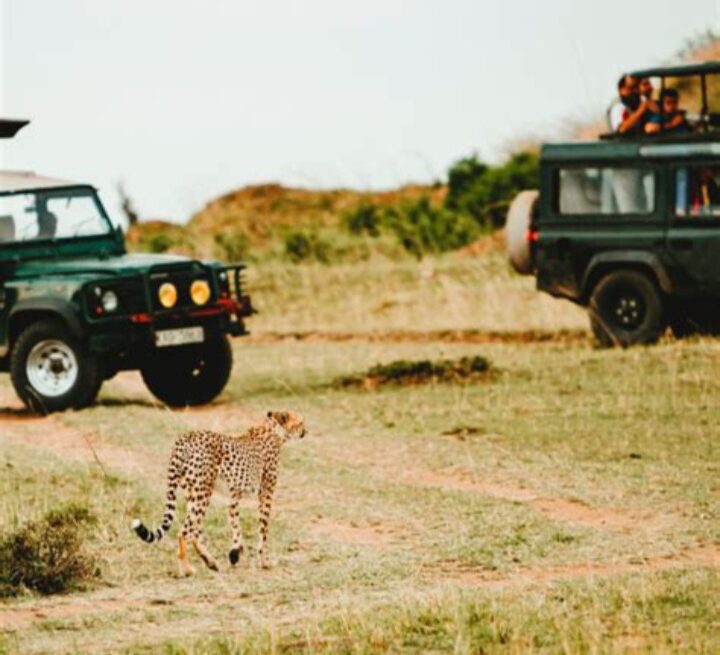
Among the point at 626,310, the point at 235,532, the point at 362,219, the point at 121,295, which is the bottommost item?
the point at 362,219

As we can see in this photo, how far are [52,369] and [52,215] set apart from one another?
1649mm

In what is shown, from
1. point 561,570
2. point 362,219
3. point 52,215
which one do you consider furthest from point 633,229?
point 362,219

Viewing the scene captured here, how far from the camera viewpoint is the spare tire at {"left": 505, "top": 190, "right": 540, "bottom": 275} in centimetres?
2097

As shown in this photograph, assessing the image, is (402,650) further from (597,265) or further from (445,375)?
(597,265)

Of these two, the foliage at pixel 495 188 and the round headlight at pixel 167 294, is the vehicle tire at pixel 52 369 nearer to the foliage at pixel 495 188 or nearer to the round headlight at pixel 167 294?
the round headlight at pixel 167 294

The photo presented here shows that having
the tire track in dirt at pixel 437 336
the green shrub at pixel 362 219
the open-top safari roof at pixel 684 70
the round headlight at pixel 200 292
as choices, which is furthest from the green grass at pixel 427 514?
the green shrub at pixel 362 219

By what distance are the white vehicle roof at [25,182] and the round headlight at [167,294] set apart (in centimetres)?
162

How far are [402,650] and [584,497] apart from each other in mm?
3986

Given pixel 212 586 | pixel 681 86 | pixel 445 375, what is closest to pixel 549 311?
pixel 445 375

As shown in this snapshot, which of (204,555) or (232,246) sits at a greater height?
(204,555)

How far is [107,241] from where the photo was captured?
1848 cm

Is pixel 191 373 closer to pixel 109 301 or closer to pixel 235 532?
pixel 109 301

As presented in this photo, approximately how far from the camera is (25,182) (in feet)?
59.0

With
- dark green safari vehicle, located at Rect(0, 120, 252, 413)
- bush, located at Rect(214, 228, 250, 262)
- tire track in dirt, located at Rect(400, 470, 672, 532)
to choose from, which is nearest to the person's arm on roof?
dark green safari vehicle, located at Rect(0, 120, 252, 413)
